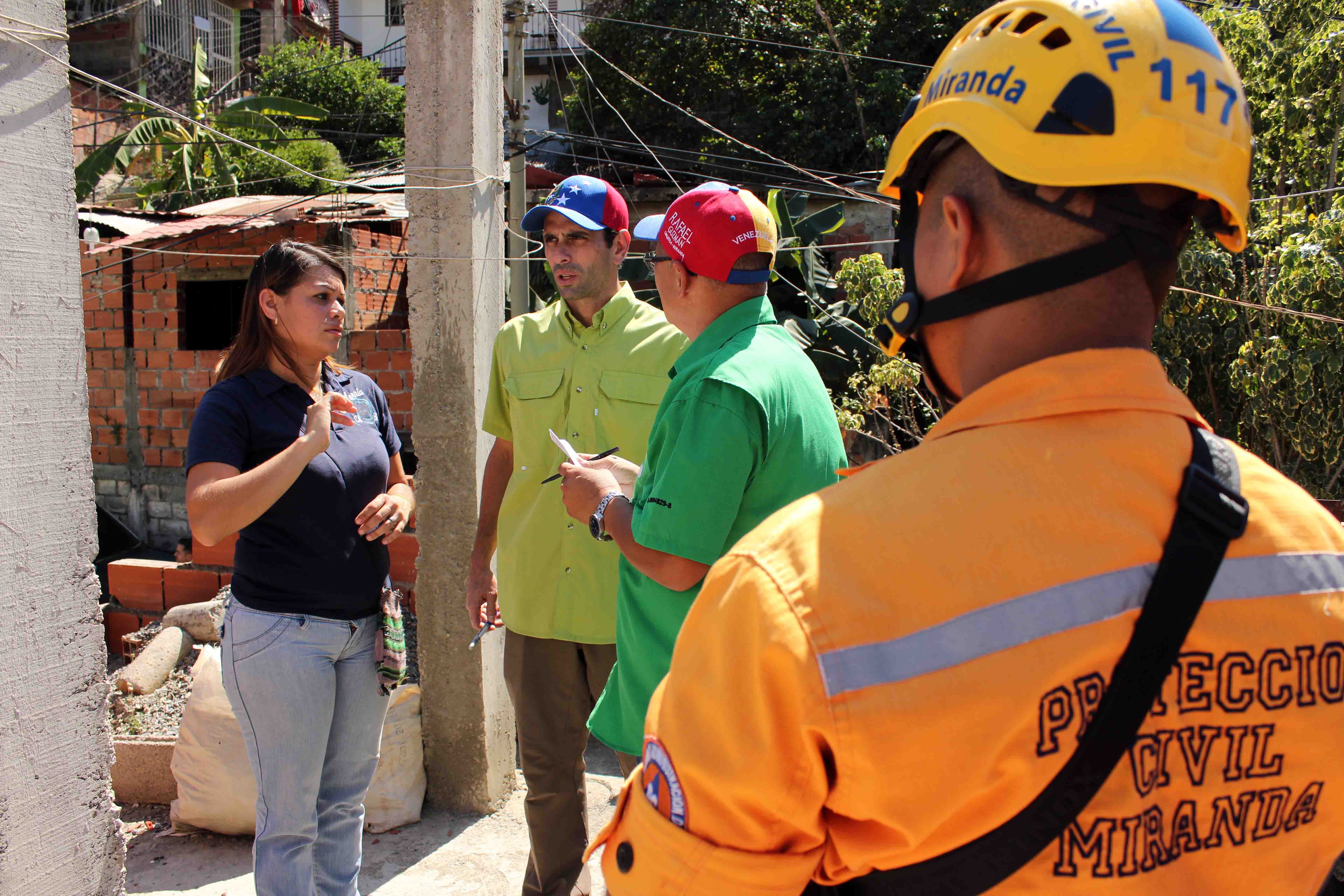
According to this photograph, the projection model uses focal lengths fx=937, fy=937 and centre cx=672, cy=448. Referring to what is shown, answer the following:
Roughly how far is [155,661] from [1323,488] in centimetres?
549

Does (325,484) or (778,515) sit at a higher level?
(778,515)

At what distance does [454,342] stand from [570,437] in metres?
0.92

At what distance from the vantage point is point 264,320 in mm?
2541

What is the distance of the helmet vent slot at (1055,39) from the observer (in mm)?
912

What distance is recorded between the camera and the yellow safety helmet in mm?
854

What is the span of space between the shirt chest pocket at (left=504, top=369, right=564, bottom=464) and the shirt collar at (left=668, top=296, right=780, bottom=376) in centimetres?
83

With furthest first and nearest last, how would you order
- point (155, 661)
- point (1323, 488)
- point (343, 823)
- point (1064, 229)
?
1. point (1323, 488)
2. point (155, 661)
3. point (343, 823)
4. point (1064, 229)

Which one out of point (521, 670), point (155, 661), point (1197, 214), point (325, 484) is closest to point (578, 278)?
point (325, 484)

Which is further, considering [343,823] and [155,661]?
[155,661]

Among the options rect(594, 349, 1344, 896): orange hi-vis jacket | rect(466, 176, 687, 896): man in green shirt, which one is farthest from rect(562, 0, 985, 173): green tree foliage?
rect(594, 349, 1344, 896): orange hi-vis jacket

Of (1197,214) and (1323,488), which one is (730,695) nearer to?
(1197,214)

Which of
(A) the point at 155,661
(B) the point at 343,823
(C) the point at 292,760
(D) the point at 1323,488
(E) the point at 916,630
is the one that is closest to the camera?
(E) the point at 916,630

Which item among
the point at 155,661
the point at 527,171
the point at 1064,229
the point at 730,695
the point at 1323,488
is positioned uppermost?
the point at 527,171

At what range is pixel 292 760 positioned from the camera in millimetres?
2393
